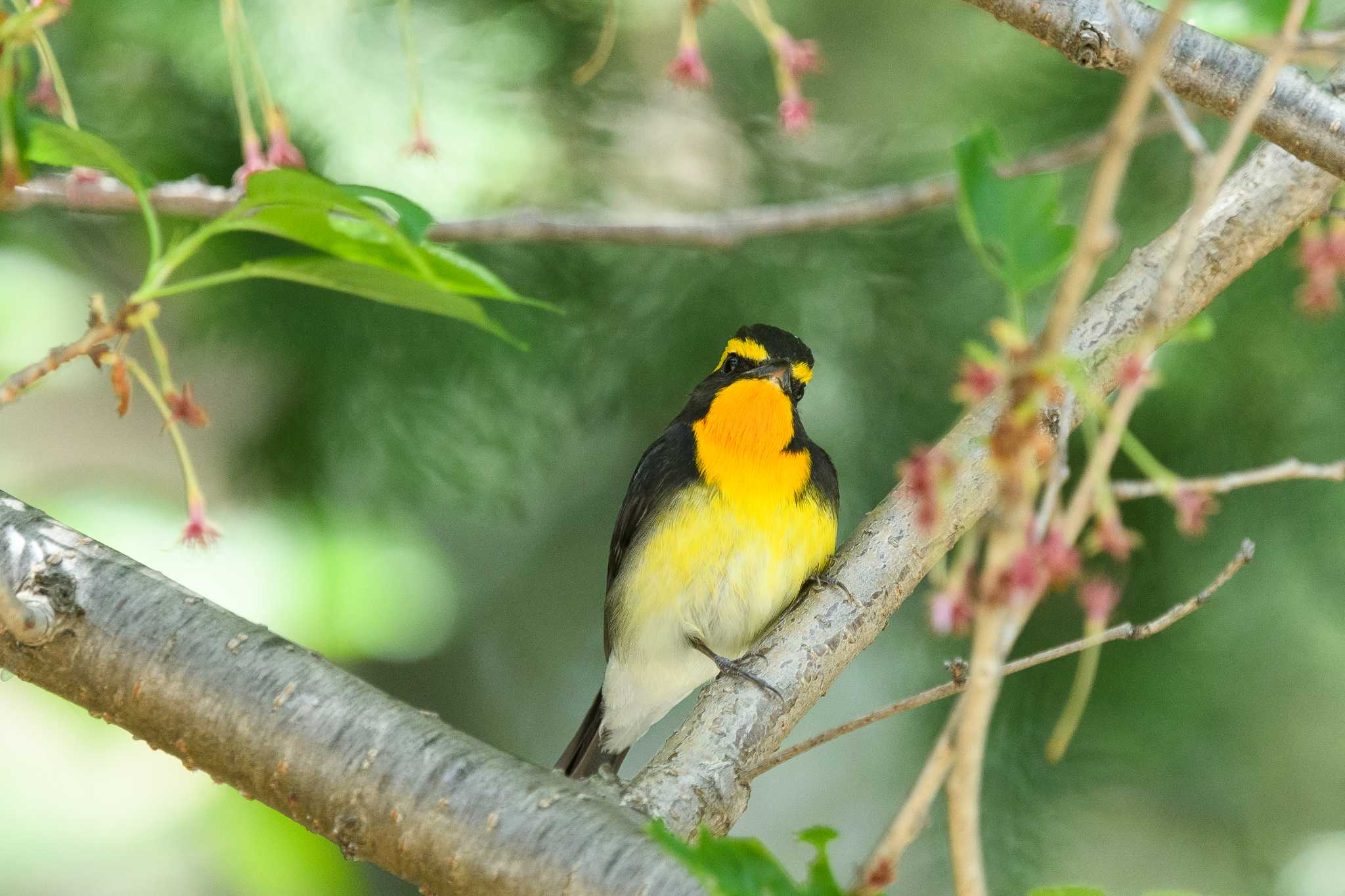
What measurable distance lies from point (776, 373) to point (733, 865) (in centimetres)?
228

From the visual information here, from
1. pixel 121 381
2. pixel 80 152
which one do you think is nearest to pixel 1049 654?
pixel 121 381

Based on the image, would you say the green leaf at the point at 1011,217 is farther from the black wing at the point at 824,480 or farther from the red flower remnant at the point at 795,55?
the black wing at the point at 824,480

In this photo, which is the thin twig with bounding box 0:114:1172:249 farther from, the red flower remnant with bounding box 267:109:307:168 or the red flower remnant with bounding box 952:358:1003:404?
the red flower remnant with bounding box 952:358:1003:404

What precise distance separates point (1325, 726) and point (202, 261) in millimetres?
2970

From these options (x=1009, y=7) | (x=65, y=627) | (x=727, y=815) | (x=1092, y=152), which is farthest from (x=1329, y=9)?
(x=65, y=627)

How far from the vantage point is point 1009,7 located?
1.75 meters

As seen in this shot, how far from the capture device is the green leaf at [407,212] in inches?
44.7

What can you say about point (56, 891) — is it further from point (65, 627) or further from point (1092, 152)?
point (1092, 152)

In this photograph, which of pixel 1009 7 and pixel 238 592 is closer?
pixel 1009 7

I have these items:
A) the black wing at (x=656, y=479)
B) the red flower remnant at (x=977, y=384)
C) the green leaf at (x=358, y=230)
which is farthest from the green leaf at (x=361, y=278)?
the black wing at (x=656, y=479)

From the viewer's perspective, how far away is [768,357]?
3.17 metres

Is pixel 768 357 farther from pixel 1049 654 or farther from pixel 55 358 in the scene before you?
pixel 55 358

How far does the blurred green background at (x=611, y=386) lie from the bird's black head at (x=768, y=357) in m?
0.16

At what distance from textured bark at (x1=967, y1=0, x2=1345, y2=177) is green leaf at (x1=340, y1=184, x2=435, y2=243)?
35.5 inches
